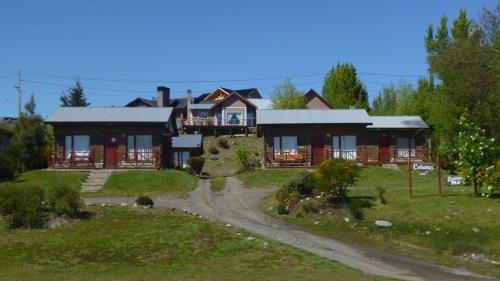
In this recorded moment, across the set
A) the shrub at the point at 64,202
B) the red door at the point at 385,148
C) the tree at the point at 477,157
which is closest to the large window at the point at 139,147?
the shrub at the point at 64,202

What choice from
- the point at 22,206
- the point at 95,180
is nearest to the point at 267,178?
the point at 95,180

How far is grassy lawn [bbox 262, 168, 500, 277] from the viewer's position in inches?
835

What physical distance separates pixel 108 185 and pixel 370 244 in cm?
2044

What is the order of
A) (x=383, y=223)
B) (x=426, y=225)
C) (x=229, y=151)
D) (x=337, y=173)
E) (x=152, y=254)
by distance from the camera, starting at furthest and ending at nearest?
(x=229, y=151) → (x=337, y=173) → (x=383, y=223) → (x=426, y=225) → (x=152, y=254)

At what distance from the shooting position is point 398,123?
52312 millimetres

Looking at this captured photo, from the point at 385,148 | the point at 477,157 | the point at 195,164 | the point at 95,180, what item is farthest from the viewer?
the point at 385,148

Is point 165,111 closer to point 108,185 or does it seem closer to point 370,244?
point 108,185

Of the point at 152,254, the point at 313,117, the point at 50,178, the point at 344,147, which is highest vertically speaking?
the point at 313,117

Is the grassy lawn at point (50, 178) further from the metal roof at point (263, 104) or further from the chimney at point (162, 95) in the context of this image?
the metal roof at point (263, 104)

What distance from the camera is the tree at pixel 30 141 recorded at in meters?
46.7

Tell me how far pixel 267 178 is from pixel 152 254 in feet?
66.9

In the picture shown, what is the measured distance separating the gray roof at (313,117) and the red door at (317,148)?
138 centimetres

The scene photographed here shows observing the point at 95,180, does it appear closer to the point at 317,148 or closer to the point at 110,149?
the point at 110,149

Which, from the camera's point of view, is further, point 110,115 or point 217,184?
point 110,115
